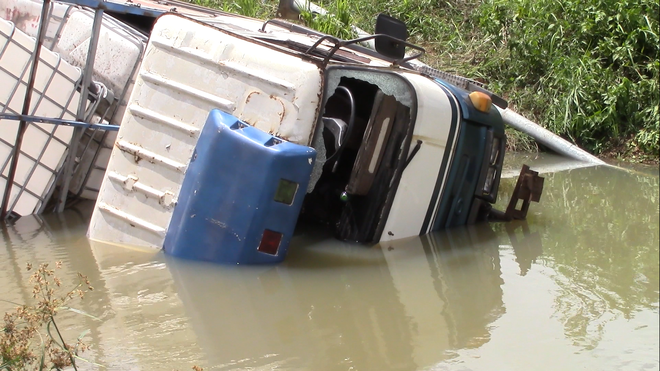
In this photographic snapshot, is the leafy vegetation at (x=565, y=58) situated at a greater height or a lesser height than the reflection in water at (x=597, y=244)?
greater

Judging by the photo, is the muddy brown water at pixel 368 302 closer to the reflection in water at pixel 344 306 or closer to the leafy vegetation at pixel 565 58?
the reflection in water at pixel 344 306

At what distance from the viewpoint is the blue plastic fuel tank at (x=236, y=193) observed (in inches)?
173

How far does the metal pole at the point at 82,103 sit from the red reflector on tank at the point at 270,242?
176 centimetres

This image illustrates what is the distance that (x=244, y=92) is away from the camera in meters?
4.60

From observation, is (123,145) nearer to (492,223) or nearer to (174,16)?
(174,16)

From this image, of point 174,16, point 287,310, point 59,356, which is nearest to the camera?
point 59,356

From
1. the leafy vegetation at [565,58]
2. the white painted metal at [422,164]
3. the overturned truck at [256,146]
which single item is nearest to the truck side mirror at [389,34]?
the overturned truck at [256,146]

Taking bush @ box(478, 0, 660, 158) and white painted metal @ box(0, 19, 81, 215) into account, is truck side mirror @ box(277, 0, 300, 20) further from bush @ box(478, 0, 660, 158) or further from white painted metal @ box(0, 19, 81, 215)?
white painted metal @ box(0, 19, 81, 215)

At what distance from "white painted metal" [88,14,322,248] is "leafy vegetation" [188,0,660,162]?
6.38 meters

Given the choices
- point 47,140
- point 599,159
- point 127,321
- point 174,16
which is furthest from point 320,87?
point 599,159

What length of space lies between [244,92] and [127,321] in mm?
1556

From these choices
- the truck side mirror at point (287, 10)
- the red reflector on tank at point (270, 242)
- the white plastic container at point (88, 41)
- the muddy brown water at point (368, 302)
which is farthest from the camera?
the truck side mirror at point (287, 10)

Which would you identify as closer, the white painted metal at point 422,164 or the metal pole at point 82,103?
the white painted metal at point 422,164

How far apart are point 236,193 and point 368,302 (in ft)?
3.10
